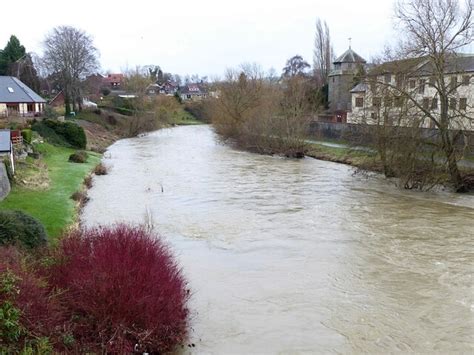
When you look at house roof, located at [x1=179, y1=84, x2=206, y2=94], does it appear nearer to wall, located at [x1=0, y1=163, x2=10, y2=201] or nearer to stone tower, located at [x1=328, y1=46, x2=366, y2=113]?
stone tower, located at [x1=328, y1=46, x2=366, y2=113]

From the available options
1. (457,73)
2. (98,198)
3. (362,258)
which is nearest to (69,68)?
(98,198)

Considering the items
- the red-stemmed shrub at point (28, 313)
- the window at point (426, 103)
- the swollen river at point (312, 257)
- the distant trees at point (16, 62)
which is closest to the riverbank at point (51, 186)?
the swollen river at point (312, 257)

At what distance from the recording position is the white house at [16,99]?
51728 mm

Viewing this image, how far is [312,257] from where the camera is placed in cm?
1532

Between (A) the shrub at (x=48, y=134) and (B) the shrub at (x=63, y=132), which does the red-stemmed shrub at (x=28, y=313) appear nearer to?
(A) the shrub at (x=48, y=134)

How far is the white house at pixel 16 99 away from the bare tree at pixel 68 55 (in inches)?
401

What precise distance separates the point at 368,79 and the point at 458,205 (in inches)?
336

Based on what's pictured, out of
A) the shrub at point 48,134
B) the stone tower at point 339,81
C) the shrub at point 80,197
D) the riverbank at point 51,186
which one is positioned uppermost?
the stone tower at point 339,81

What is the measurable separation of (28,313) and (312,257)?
9.26 meters

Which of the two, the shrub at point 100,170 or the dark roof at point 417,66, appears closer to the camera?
the dark roof at point 417,66

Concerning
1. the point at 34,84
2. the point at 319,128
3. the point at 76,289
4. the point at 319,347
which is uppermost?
the point at 34,84

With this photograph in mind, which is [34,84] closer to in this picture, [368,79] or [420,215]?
[368,79]

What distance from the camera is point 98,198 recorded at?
24.6m

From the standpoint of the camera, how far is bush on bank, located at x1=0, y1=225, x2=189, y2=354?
7807 millimetres
